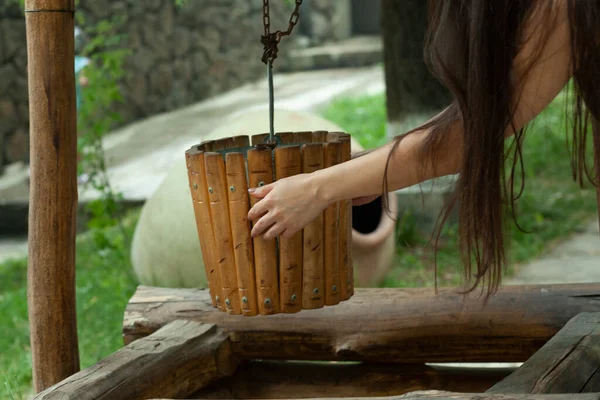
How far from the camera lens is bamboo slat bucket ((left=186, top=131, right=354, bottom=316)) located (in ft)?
6.67

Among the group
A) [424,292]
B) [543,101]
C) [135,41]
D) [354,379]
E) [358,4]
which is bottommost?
[354,379]

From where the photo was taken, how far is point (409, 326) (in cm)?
260

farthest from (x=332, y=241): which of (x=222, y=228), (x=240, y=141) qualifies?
(x=240, y=141)

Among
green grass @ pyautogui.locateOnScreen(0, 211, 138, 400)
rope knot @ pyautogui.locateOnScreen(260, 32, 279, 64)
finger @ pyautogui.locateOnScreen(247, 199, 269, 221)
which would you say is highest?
rope knot @ pyautogui.locateOnScreen(260, 32, 279, 64)

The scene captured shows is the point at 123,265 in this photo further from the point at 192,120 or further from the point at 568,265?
the point at 192,120

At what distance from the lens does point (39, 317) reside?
7.77ft

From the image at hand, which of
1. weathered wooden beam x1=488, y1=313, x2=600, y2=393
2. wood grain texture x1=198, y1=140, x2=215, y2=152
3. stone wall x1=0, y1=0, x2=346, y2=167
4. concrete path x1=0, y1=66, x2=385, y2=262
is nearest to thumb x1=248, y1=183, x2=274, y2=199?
wood grain texture x1=198, y1=140, x2=215, y2=152

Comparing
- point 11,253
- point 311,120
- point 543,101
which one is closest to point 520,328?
point 543,101

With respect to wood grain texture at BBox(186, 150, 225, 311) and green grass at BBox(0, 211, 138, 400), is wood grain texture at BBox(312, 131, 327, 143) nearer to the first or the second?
wood grain texture at BBox(186, 150, 225, 311)

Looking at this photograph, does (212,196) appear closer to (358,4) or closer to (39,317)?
(39,317)

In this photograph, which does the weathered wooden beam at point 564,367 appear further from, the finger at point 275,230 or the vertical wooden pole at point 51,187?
the vertical wooden pole at point 51,187

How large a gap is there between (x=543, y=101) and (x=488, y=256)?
0.36m

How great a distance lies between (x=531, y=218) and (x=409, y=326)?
327 cm

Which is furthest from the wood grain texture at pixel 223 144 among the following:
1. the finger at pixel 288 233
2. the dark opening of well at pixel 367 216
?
the dark opening of well at pixel 367 216
